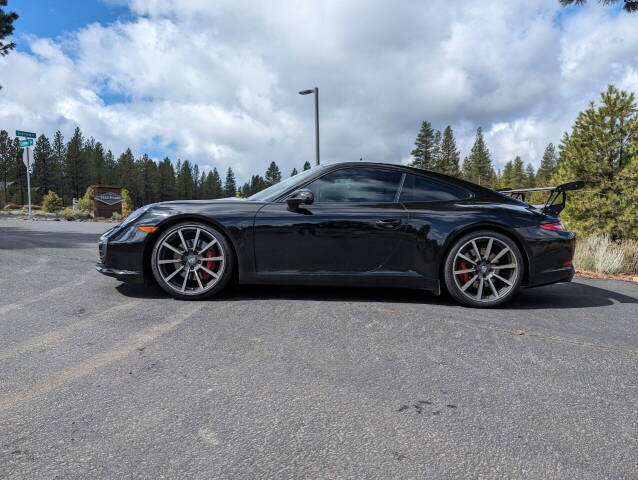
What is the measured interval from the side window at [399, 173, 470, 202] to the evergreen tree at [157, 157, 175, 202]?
352 feet

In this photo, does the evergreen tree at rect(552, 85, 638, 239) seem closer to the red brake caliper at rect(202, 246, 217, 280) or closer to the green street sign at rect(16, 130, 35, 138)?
the red brake caliper at rect(202, 246, 217, 280)

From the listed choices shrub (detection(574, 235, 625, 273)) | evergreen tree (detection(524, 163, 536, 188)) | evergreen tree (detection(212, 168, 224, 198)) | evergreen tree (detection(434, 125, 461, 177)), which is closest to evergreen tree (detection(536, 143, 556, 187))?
evergreen tree (detection(524, 163, 536, 188))

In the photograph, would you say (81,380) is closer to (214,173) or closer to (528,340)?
(528,340)

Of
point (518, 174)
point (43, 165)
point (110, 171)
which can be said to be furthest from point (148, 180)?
point (518, 174)

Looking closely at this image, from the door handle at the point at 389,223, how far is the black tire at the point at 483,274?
1.79 ft

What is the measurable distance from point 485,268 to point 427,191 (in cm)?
88

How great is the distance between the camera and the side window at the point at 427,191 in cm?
389

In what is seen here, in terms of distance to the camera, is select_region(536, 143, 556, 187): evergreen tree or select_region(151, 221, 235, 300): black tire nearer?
select_region(151, 221, 235, 300): black tire

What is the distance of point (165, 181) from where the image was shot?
104750mm

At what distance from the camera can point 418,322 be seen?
121 inches

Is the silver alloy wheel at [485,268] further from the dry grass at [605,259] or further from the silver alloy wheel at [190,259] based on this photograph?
the dry grass at [605,259]

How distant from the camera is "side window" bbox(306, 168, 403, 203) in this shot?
3844 mm

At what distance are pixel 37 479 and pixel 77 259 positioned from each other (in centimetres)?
529

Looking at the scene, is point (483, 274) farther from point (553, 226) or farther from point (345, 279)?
point (345, 279)
